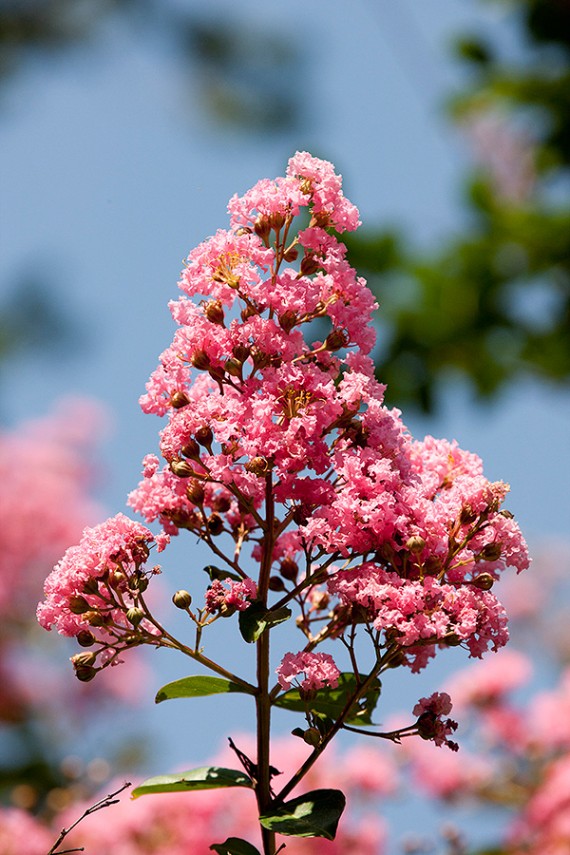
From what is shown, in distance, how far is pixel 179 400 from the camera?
3.59ft

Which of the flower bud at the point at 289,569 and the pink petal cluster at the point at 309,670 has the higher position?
the flower bud at the point at 289,569

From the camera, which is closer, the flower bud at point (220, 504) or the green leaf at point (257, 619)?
the green leaf at point (257, 619)

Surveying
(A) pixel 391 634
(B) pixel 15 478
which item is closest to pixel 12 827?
(A) pixel 391 634

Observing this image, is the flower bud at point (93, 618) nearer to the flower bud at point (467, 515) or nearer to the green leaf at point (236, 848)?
the green leaf at point (236, 848)

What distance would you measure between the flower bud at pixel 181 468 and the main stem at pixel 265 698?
0.09 m

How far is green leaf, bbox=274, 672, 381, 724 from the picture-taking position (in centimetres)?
109

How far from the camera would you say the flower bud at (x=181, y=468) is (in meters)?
1.07

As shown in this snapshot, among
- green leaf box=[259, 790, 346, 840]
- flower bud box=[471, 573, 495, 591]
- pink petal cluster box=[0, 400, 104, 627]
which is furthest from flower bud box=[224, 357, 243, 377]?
pink petal cluster box=[0, 400, 104, 627]

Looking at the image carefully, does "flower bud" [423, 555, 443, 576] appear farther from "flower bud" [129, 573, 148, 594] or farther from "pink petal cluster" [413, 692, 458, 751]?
"flower bud" [129, 573, 148, 594]

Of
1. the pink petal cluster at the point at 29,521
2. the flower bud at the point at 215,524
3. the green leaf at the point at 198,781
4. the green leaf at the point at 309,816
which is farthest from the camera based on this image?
the pink petal cluster at the point at 29,521

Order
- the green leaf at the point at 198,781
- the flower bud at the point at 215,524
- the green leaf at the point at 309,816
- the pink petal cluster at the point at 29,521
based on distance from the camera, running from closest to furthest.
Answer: the green leaf at the point at 309,816, the green leaf at the point at 198,781, the flower bud at the point at 215,524, the pink petal cluster at the point at 29,521

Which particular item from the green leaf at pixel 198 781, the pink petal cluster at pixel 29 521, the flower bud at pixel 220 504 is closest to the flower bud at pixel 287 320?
the flower bud at pixel 220 504

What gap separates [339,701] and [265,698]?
→ 14 cm

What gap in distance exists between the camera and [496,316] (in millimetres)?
4938
